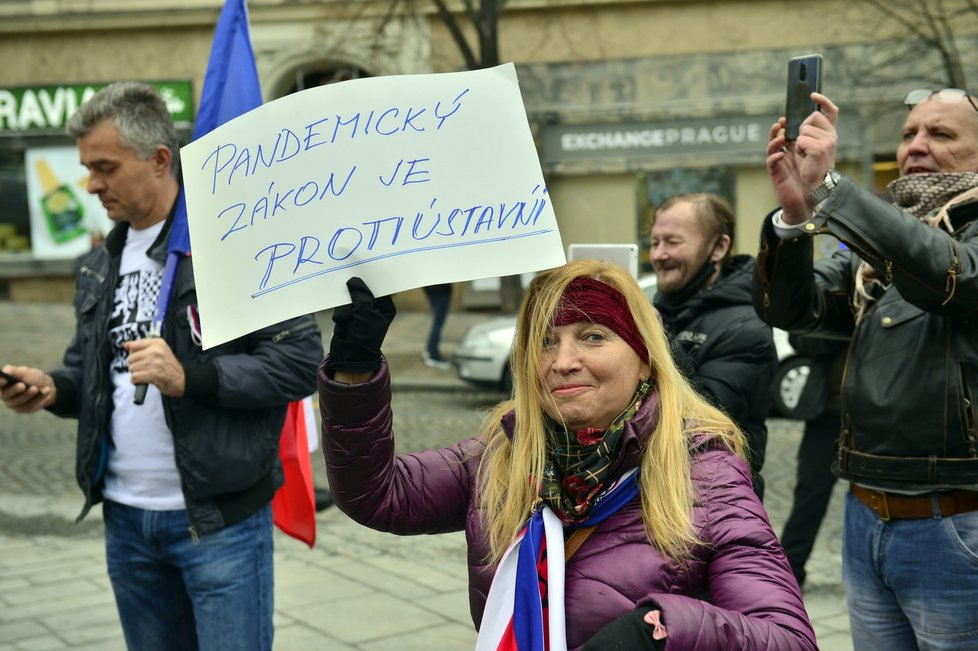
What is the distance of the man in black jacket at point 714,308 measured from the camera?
3453 millimetres

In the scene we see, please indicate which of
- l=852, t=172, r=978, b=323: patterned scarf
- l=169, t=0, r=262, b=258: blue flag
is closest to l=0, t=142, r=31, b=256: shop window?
l=169, t=0, r=262, b=258: blue flag

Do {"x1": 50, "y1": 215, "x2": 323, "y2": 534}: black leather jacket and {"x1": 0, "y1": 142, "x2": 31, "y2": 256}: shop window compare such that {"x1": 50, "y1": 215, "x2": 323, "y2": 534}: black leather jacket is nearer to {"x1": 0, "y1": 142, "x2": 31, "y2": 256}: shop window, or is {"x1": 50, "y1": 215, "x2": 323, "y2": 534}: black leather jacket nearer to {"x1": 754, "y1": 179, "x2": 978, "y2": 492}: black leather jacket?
{"x1": 754, "y1": 179, "x2": 978, "y2": 492}: black leather jacket

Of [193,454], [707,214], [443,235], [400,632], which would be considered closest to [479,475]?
[443,235]

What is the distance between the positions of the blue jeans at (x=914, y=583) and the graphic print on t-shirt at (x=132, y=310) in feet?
6.47

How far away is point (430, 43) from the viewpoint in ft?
67.1

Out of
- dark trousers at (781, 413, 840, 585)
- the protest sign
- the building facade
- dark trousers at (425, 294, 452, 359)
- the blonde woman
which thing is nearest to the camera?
the blonde woman

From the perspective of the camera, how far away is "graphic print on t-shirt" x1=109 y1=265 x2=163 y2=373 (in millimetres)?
3154

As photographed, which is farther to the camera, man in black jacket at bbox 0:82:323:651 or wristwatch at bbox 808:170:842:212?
man in black jacket at bbox 0:82:323:651

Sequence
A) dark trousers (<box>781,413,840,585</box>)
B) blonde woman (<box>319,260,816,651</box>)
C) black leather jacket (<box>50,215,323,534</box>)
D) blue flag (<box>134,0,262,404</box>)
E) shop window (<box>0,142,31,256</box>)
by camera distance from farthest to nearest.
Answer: shop window (<box>0,142,31,256</box>) → dark trousers (<box>781,413,840,585</box>) → blue flag (<box>134,0,262,404</box>) → black leather jacket (<box>50,215,323,534</box>) → blonde woman (<box>319,260,816,651</box>)

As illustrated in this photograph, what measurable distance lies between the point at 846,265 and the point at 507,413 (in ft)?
4.52

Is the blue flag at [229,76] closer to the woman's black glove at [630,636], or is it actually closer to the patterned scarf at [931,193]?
the patterned scarf at [931,193]

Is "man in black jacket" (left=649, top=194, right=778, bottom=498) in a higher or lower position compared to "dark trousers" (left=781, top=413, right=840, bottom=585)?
higher

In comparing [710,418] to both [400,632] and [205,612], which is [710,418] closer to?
[205,612]

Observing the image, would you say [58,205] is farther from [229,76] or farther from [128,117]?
[128,117]
